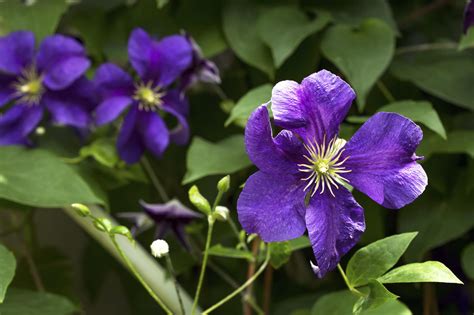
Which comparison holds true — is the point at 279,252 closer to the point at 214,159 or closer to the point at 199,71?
the point at 214,159

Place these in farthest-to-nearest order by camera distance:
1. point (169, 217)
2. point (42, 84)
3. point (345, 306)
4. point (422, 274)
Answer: point (42, 84) → point (169, 217) → point (345, 306) → point (422, 274)

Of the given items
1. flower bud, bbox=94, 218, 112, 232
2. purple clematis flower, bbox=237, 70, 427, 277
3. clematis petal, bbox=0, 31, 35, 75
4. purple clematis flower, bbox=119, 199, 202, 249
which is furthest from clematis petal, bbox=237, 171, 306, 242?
clematis petal, bbox=0, 31, 35, 75

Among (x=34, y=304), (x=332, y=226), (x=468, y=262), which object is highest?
(x=332, y=226)

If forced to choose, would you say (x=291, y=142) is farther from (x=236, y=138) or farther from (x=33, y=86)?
(x=33, y=86)

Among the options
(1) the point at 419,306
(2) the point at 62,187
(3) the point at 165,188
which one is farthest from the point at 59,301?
(1) the point at 419,306

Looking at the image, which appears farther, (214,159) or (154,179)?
(154,179)

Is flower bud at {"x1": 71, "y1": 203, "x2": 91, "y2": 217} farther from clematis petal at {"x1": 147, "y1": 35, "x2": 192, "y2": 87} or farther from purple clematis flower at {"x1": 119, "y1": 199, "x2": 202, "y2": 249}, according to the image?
clematis petal at {"x1": 147, "y1": 35, "x2": 192, "y2": 87}

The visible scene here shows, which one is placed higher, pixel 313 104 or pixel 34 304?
pixel 313 104

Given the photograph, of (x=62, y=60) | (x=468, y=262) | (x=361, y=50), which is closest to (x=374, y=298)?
(x=468, y=262)
